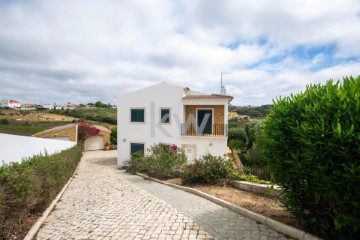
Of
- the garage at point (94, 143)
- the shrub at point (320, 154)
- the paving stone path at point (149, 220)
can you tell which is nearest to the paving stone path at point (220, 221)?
the paving stone path at point (149, 220)

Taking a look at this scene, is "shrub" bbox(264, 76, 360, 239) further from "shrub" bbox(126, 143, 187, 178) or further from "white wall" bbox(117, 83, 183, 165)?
"white wall" bbox(117, 83, 183, 165)

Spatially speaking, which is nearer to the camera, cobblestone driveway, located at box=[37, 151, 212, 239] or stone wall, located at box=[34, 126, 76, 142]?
cobblestone driveway, located at box=[37, 151, 212, 239]

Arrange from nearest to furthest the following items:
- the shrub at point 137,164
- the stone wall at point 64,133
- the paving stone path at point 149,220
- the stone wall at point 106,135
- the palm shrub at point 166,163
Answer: the paving stone path at point 149,220
the palm shrub at point 166,163
the shrub at point 137,164
the stone wall at point 64,133
the stone wall at point 106,135

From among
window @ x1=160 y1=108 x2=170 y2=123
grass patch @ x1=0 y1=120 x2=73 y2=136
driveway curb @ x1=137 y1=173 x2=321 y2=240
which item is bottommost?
driveway curb @ x1=137 y1=173 x2=321 y2=240

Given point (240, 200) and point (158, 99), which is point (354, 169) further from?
point (158, 99)

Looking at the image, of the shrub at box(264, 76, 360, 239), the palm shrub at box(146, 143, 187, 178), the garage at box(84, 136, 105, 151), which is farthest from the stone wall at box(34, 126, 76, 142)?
the shrub at box(264, 76, 360, 239)

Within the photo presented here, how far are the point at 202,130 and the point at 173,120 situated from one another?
2.70 metres

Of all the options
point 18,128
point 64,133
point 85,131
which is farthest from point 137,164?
point 85,131

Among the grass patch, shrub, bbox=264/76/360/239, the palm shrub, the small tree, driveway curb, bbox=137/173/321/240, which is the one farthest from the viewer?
the small tree

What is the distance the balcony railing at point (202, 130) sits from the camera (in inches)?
711

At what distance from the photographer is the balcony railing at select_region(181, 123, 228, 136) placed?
1806cm

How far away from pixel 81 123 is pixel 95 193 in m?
26.7

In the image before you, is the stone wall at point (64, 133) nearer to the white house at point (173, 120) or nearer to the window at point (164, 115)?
the white house at point (173, 120)

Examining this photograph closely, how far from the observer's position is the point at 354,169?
3.24 metres
